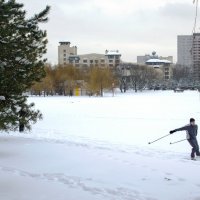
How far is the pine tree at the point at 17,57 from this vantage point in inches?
608

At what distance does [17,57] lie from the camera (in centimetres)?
1630

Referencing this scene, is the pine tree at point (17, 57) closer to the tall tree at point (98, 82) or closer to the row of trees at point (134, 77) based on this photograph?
the tall tree at point (98, 82)

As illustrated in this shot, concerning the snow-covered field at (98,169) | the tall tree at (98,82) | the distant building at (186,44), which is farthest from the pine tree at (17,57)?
the tall tree at (98,82)

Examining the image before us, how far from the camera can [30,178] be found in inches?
454

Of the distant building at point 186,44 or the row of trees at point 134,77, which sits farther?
the row of trees at point 134,77

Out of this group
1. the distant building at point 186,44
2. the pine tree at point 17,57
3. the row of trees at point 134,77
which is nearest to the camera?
the distant building at point 186,44

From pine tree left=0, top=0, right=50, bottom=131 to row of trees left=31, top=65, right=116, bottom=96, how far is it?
89.1 meters

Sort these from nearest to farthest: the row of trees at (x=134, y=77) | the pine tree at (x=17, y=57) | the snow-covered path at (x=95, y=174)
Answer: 1. the snow-covered path at (x=95, y=174)
2. the pine tree at (x=17, y=57)
3. the row of trees at (x=134, y=77)

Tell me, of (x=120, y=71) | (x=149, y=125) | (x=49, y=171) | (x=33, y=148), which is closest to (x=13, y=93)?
(x=33, y=148)

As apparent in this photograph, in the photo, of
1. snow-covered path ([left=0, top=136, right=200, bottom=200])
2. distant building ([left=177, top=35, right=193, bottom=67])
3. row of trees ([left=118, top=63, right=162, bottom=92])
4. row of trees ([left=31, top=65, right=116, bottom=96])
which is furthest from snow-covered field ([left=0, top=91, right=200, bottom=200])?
row of trees ([left=118, top=63, right=162, bottom=92])

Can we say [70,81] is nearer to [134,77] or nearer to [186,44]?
[134,77]

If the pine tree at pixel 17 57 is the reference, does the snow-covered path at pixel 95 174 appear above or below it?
below

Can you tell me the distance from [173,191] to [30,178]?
349 centimetres

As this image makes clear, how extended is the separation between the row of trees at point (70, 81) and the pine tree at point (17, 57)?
292ft
